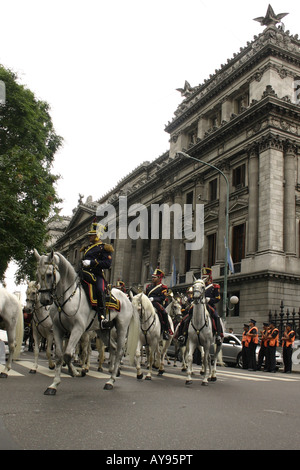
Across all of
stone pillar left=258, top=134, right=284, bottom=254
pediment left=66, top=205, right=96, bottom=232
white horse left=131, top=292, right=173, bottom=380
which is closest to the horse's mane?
white horse left=131, top=292, right=173, bottom=380

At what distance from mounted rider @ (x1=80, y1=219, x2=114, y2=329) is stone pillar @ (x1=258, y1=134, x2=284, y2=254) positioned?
2337cm

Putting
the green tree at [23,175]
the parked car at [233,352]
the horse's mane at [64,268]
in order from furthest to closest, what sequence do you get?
the green tree at [23,175]
the parked car at [233,352]
the horse's mane at [64,268]

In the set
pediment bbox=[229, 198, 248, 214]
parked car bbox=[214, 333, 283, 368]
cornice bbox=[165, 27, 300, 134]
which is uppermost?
cornice bbox=[165, 27, 300, 134]

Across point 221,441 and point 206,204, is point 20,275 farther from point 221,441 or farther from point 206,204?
point 221,441

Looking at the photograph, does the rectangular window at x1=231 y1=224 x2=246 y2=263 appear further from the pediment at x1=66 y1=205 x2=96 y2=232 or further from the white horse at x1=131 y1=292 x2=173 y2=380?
the pediment at x1=66 y1=205 x2=96 y2=232

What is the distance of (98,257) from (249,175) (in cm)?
2750

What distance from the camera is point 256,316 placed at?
31328mm

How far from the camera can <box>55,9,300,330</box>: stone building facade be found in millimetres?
31828

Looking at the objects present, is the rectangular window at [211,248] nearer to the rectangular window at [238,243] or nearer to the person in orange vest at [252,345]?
the rectangular window at [238,243]

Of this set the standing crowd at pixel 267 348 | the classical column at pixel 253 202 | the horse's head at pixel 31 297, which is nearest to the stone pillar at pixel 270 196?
the classical column at pixel 253 202

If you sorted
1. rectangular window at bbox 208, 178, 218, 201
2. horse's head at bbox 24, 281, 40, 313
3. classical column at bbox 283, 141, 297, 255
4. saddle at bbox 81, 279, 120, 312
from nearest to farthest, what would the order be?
saddle at bbox 81, 279, 120, 312
horse's head at bbox 24, 281, 40, 313
classical column at bbox 283, 141, 297, 255
rectangular window at bbox 208, 178, 218, 201

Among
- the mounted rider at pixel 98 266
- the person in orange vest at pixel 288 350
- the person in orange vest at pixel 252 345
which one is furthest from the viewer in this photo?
the person in orange vest at pixel 252 345

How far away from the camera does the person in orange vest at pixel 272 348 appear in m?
19.2

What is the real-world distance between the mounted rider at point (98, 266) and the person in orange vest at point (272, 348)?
38.2 ft
